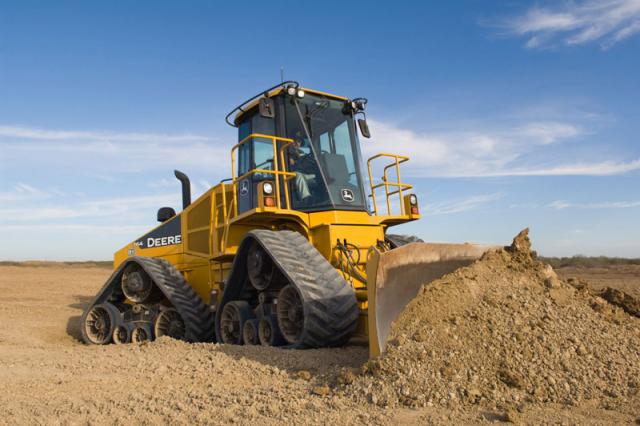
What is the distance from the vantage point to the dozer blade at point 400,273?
193 inches

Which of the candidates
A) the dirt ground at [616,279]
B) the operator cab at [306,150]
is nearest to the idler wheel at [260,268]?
the operator cab at [306,150]

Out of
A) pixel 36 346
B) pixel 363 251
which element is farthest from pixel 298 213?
pixel 36 346

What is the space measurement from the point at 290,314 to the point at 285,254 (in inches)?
26.8

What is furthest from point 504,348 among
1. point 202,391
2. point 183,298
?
point 183,298

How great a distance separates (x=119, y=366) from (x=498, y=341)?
156 inches

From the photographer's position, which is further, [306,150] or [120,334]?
[120,334]

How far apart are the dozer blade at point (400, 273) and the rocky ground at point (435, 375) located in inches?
12.9

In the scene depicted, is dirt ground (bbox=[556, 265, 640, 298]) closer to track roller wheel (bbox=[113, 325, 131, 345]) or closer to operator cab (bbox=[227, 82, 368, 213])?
operator cab (bbox=[227, 82, 368, 213])

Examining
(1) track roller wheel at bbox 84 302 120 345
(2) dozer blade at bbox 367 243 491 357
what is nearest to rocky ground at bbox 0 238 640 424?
(2) dozer blade at bbox 367 243 491 357

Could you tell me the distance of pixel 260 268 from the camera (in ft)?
21.6

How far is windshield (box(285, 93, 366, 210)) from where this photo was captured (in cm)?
734

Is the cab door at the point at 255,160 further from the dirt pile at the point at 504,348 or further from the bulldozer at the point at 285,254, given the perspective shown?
the dirt pile at the point at 504,348

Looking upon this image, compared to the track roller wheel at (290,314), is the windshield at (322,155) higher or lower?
higher

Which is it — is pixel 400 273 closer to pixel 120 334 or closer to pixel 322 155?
pixel 322 155
